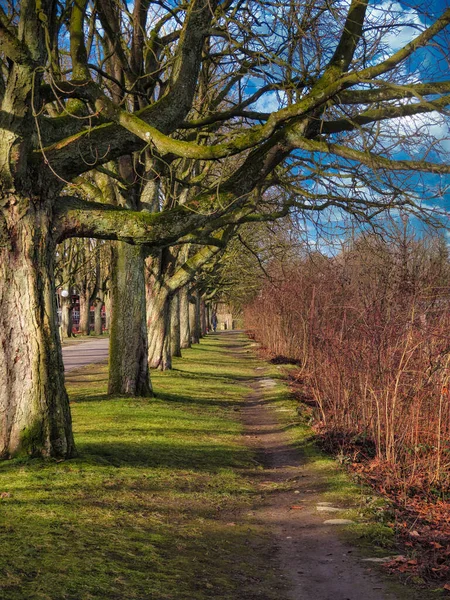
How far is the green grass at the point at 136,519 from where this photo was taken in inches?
177

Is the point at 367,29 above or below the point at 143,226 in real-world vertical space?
above

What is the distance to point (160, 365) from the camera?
20.4 metres

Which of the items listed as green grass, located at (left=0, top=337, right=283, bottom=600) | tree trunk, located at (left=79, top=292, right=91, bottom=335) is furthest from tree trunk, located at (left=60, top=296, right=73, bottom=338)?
green grass, located at (left=0, top=337, right=283, bottom=600)

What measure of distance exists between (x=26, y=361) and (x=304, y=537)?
3623mm

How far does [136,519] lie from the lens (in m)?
6.16

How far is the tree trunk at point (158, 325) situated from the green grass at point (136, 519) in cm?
808

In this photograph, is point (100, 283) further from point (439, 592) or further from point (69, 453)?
point (439, 592)

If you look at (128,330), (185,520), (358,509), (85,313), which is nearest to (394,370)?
(358,509)

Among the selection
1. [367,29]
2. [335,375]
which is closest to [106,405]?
[335,375]

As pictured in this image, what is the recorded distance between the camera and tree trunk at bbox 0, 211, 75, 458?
7.56m

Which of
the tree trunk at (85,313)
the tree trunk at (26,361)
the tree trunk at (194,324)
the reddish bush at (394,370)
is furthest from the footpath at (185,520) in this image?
the tree trunk at (85,313)

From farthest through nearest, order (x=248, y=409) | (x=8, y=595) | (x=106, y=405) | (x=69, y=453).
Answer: (x=248, y=409) → (x=106, y=405) → (x=69, y=453) → (x=8, y=595)

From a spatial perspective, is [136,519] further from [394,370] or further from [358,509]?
[394,370]

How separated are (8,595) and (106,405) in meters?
8.81
